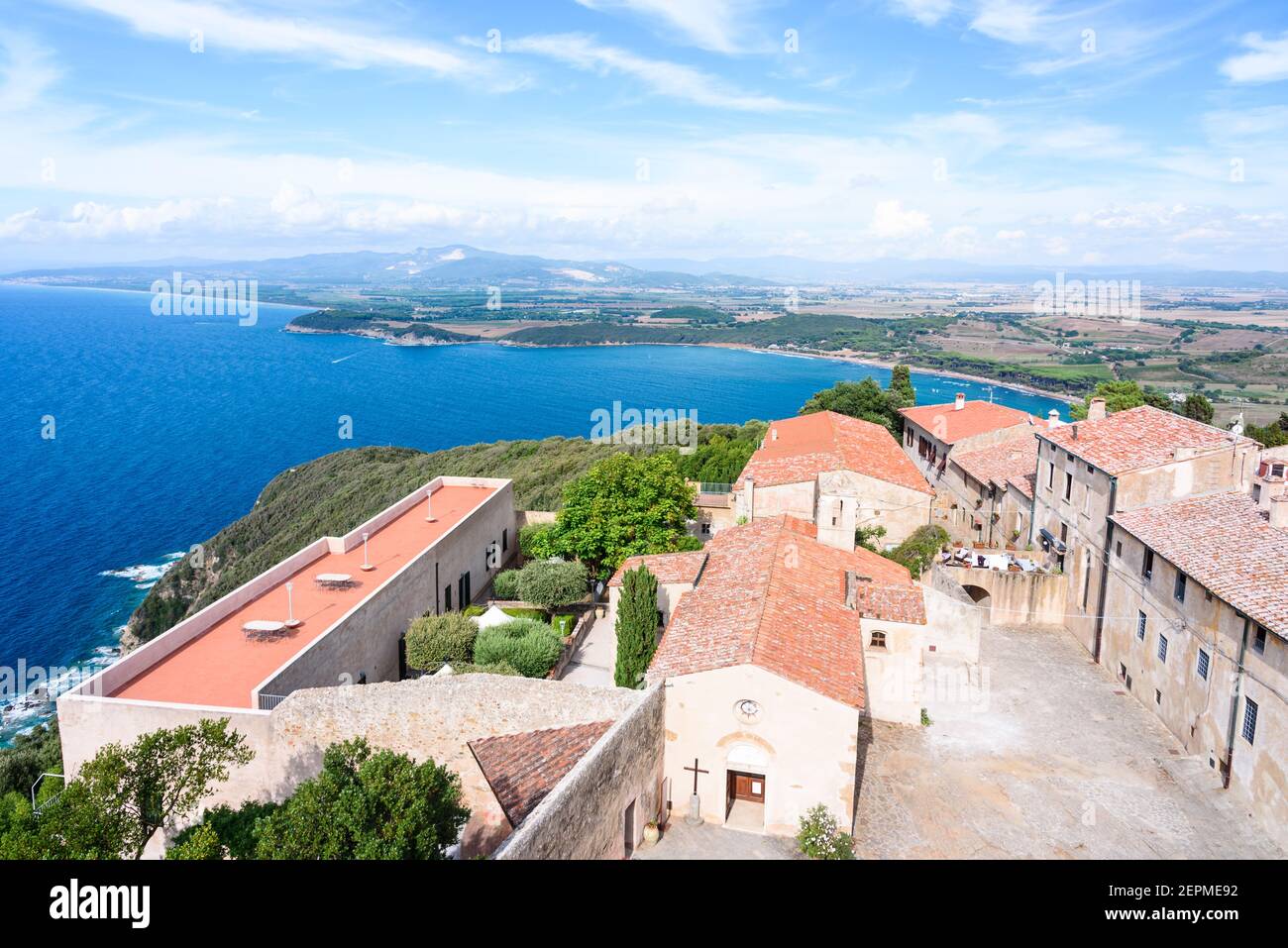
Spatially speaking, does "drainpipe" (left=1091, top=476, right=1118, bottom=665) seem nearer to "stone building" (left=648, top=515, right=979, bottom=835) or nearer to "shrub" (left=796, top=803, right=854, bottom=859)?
"stone building" (left=648, top=515, right=979, bottom=835)

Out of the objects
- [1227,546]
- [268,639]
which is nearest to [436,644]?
[268,639]

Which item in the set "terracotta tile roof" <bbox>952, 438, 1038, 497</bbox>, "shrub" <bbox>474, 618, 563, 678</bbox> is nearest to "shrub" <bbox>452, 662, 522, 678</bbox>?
"shrub" <bbox>474, 618, 563, 678</bbox>

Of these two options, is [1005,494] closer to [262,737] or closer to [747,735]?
[747,735]

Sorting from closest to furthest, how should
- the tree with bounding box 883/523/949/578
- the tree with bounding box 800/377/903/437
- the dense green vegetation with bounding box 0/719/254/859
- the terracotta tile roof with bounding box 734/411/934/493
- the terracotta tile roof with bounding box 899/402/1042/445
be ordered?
the dense green vegetation with bounding box 0/719/254/859
the tree with bounding box 883/523/949/578
the terracotta tile roof with bounding box 734/411/934/493
the terracotta tile roof with bounding box 899/402/1042/445
the tree with bounding box 800/377/903/437

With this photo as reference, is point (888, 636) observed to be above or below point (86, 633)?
above

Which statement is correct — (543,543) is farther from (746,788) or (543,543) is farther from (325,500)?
(325,500)

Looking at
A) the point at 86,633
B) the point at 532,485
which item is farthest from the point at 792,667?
the point at 86,633
